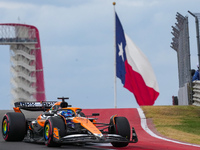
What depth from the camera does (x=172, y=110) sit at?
23.5 m

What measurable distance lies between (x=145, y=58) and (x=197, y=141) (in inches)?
588

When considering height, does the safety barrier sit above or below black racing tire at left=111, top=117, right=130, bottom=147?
above

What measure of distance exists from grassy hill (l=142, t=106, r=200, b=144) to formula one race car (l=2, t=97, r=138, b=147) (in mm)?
3215

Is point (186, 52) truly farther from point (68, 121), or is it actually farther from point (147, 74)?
point (68, 121)

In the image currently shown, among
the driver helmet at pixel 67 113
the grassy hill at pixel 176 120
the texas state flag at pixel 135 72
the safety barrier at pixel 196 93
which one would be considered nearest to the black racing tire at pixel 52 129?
the driver helmet at pixel 67 113

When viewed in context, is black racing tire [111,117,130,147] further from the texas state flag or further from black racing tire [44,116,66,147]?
the texas state flag

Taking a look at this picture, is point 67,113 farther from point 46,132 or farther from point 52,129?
point 52,129

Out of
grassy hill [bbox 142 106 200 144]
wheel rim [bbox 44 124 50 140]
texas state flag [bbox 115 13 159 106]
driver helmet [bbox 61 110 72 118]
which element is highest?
texas state flag [bbox 115 13 159 106]

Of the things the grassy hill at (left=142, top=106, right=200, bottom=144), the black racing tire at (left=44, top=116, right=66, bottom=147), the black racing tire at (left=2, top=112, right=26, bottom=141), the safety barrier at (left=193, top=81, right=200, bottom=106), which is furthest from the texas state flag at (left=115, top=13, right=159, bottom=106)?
the black racing tire at (left=44, top=116, right=66, bottom=147)

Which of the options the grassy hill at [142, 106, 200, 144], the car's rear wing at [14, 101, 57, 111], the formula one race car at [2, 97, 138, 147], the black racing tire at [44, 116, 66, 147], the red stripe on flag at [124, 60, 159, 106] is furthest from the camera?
the red stripe on flag at [124, 60, 159, 106]

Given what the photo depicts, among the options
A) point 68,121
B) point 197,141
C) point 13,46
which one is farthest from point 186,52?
point 13,46

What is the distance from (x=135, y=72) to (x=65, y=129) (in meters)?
16.8

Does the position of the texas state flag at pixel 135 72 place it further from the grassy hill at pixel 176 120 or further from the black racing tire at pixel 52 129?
the black racing tire at pixel 52 129

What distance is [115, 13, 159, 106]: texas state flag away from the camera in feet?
89.8
